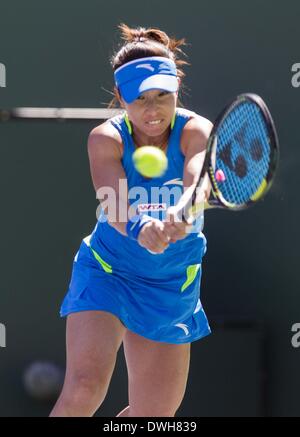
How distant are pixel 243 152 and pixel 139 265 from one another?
575 mm

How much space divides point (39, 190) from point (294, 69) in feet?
4.56

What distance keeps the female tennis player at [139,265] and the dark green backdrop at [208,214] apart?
1.10 metres

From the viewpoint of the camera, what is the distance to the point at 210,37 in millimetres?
5031

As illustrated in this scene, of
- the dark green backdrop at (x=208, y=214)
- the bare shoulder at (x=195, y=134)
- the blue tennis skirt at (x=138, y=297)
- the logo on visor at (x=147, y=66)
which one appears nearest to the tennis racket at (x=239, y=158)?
the bare shoulder at (x=195, y=134)

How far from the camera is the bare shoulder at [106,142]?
371cm

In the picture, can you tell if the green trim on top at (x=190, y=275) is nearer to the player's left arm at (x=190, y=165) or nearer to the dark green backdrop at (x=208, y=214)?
the player's left arm at (x=190, y=165)

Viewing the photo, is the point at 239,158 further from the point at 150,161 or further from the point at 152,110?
the point at 150,161

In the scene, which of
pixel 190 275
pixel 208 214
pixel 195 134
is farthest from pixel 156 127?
pixel 208 214

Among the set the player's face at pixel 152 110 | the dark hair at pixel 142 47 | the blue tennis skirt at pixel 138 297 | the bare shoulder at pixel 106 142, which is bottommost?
the blue tennis skirt at pixel 138 297

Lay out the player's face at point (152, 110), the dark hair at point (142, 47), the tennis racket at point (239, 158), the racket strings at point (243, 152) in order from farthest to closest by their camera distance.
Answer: the dark hair at point (142, 47) < the player's face at point (152, 110) < the racket strings at point (243, 152) < the tennis racket at point (239, 158)

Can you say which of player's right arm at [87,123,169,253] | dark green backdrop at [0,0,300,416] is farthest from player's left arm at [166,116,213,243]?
dark green backdrop at [0,0,300,416]

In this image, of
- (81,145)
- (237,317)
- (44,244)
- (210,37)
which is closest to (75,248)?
(44,244)

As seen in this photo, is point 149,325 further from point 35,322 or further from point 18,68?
point 18,68

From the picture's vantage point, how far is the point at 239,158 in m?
3.68
